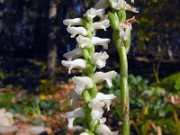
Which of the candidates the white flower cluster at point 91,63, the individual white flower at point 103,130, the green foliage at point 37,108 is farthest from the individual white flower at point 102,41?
the green foliage at point 37,108

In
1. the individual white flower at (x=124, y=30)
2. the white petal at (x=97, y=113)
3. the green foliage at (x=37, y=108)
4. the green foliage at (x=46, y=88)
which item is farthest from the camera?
the green foliage at (x=46, y=88)

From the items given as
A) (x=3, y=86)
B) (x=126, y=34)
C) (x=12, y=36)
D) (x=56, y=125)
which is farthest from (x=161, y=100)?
(x=12, y=36)

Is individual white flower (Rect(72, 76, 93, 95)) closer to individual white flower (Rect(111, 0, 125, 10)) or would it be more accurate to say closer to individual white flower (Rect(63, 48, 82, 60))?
individual white flower (Rect(63, 48, 82, 60))

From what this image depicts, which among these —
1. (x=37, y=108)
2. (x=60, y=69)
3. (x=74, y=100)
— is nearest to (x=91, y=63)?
(x=74, y=100)

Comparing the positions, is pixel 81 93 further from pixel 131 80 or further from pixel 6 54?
pixel 6 54

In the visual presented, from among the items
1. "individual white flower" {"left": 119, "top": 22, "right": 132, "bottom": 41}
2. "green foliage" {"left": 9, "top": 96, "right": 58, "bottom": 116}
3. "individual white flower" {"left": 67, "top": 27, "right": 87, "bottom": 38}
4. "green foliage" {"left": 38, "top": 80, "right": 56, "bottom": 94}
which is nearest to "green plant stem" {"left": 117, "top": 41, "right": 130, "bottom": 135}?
"individual white flower" {"left": 119, "top": 22, "right": 132, "bottom": 41}

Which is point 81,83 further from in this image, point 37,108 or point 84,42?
point 37,108

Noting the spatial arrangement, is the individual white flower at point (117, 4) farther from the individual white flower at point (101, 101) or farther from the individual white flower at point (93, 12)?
the individual white flower at point (101, 101)
